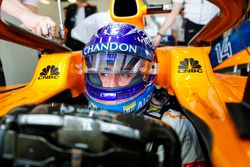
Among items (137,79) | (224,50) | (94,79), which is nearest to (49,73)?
(94,79)

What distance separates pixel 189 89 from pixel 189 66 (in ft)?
0.43

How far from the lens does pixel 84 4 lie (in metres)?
2.98

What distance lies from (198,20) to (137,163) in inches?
62.9

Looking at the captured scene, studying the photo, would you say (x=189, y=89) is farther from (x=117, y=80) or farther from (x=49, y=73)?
(x=49, y=73)

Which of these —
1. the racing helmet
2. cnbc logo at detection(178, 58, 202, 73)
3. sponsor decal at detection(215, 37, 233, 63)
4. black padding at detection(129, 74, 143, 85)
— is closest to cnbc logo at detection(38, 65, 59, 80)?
the racing helmet

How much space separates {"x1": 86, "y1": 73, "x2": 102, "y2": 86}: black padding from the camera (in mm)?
908

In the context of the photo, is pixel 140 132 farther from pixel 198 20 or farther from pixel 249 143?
pixel 198 20

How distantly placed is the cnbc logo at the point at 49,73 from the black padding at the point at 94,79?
0.18 meters

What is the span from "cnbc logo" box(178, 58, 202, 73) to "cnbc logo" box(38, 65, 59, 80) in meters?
0.45

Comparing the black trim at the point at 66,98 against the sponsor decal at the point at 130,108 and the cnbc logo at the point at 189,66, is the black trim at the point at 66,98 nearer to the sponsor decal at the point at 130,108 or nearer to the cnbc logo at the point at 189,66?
the sponsor decal at the point at 130,108

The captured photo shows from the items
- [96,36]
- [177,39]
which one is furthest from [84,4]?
[96,36]

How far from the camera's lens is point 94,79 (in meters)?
0.92

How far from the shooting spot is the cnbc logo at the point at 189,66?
3.23 feet

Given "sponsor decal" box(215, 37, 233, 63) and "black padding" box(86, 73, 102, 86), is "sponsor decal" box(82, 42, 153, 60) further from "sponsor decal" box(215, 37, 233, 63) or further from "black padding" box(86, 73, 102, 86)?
"sponsor decal" box(215, 37, 233, 63)
